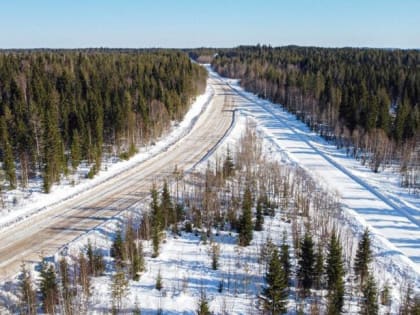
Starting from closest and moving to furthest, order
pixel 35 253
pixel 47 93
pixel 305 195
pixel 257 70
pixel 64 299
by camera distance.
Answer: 1. pixel 64 299
2. pixel 35 253
3. pixel 305 195
4. pixel 47 93
5. pixel 257 70

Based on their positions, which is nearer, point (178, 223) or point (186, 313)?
point (186, 313)

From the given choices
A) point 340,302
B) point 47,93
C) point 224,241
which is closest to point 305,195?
point 224,241

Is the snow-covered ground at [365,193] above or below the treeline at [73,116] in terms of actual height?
below

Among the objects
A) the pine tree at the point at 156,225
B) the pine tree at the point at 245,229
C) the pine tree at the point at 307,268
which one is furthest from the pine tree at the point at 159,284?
the pine tree at the point at 307,268

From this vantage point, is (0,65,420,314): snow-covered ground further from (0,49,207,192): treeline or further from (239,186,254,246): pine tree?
(0,49,207,192): treeline

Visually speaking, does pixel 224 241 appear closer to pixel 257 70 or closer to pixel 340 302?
pixel 340 302

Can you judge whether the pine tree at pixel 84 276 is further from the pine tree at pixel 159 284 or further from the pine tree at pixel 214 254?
the pine tree at pixel 214 254
